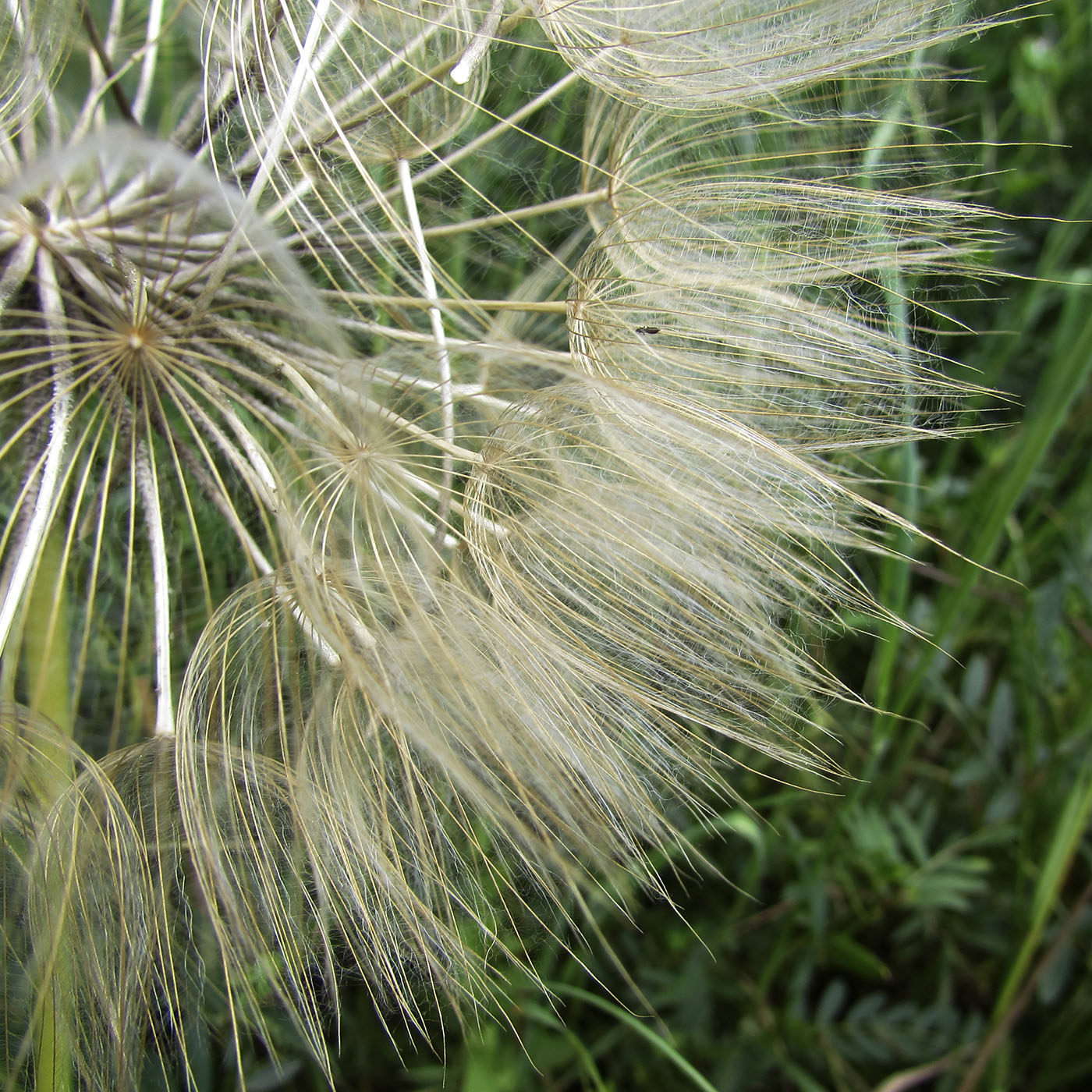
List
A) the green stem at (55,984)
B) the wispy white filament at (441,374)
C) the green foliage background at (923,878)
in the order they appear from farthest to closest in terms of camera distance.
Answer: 1. the green foliage background at (923,878)
2. the wispy white filament at (441,374)
3. the green stem at (55,984)

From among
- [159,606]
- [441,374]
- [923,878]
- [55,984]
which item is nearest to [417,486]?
[441,374]

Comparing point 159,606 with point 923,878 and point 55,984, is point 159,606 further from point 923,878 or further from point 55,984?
point 923,878

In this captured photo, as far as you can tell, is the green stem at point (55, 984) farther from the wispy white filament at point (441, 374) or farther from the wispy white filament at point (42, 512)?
the wispy white filament at point (441, 374)

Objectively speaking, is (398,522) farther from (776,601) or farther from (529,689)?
(776,601)

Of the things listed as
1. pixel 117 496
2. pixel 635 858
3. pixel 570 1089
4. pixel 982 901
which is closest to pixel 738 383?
pixel 635 858

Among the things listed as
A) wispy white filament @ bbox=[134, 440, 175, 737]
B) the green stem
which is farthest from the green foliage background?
wispy white filament @ bbox=[134, 440, 175, 737]

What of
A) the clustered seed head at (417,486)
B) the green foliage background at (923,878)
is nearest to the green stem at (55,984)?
the clustered seed head at (417,486)
